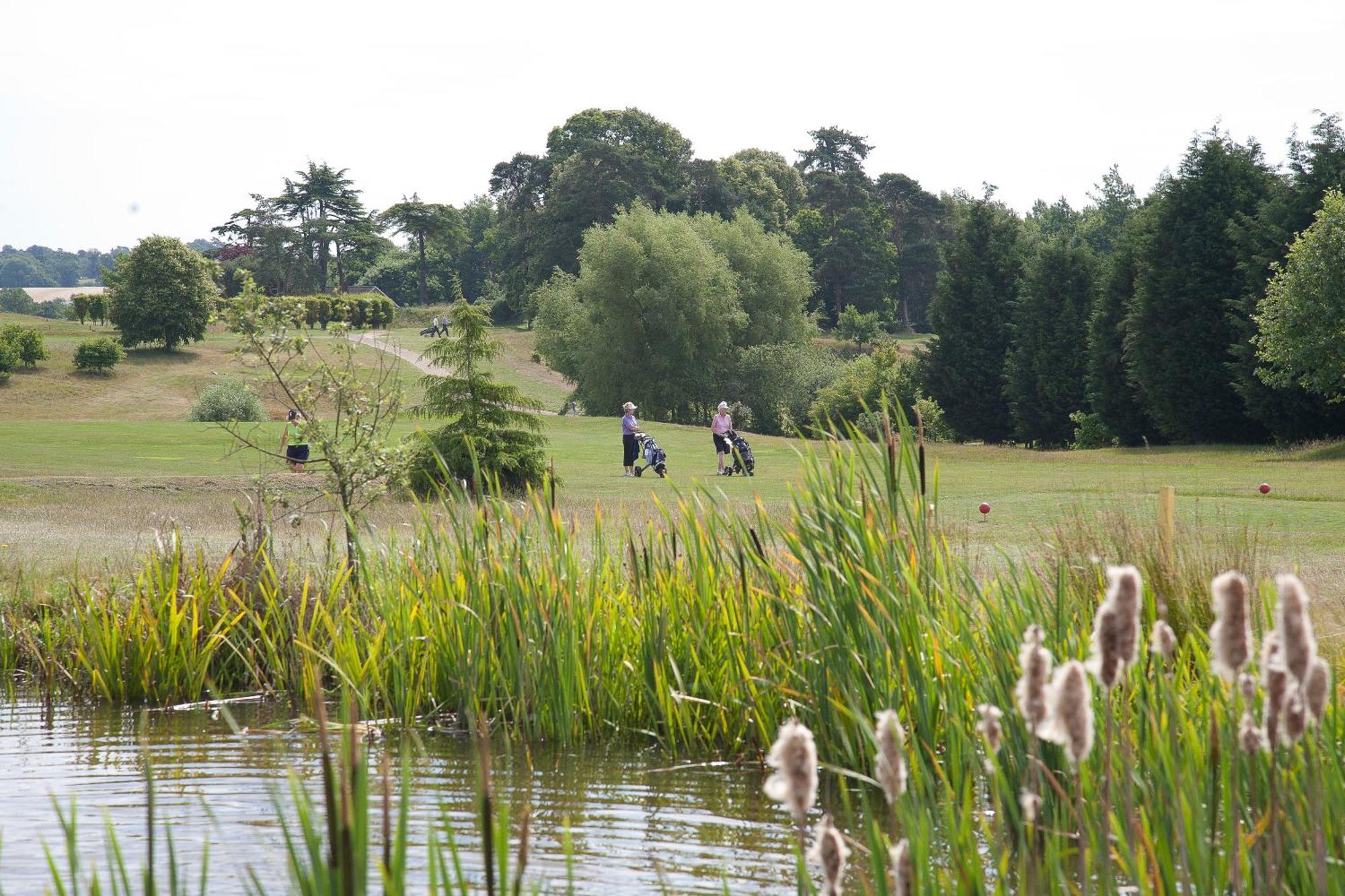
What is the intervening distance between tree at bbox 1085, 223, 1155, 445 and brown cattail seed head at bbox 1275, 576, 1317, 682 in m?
42.4

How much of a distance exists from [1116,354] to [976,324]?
910cm

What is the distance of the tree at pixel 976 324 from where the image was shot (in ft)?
167

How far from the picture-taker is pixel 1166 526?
6648 mm

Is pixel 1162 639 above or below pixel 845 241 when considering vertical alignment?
below

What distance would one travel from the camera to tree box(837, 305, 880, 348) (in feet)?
268

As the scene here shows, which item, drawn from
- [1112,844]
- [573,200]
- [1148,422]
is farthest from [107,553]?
[573,200]

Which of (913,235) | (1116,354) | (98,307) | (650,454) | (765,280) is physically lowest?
(650,454)

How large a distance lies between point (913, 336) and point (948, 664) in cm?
9124

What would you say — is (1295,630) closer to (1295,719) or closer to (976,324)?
(1295,719)

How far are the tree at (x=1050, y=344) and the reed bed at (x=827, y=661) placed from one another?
4176 centimetres

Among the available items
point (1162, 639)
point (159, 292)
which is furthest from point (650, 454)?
point (159, 292)

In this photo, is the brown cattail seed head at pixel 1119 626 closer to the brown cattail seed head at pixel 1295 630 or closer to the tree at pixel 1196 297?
the brown cattail seed head at pixel 1295 630

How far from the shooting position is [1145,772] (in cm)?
350

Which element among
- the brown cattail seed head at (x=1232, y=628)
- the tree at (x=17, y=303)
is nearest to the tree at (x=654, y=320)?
the brown cattail seed head at (x=1232, y=628)
